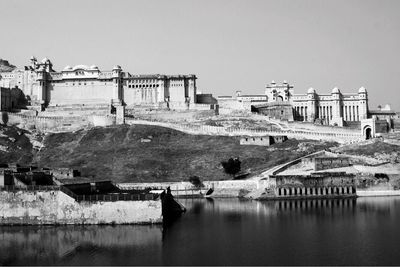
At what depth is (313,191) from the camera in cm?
6981

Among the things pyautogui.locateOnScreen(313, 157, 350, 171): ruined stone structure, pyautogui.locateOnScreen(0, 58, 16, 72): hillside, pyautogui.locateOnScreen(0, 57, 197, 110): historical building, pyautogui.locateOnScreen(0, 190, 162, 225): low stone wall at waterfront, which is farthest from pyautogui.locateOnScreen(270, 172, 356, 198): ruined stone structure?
pyautogui.locateOnScreen(0, 58, 16, 72): hillside

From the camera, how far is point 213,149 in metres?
89.2

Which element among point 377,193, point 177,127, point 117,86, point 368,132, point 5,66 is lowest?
point 377,193

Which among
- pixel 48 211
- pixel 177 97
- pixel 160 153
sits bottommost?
pixel 48 211

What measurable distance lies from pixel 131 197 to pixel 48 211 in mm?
7329

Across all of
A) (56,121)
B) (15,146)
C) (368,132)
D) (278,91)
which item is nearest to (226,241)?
(15,146)

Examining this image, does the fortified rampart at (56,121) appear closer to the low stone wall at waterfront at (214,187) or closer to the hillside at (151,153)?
the hillside at (151,153)

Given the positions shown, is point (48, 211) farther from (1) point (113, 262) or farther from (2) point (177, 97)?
(2) point (177, 97)

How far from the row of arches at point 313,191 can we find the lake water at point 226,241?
14184mm

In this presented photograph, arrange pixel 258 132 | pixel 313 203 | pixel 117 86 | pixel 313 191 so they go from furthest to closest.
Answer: pixel 117 86, pixel 258 132, pixel 313 191, pixel 313 203

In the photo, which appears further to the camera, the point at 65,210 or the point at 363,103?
the point at 363,103

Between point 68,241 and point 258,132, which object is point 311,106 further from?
point 68,241

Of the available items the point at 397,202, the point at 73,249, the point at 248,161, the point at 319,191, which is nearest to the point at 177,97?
the point at 248,161

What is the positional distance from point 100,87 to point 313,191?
60.8 metres
